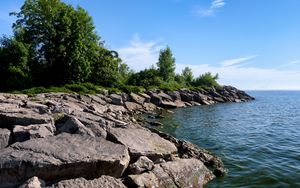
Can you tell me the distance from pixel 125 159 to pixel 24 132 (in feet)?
13.8

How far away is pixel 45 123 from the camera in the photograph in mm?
13102

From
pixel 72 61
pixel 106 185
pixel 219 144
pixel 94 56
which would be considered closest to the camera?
pixel 106 185

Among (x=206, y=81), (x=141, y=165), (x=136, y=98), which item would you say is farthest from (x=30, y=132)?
(x=206, y=81)

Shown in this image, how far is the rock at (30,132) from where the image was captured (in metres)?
11.4

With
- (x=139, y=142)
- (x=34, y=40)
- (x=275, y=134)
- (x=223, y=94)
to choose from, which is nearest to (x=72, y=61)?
(x=34, y=40)

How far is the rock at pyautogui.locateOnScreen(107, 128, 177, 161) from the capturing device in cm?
1206

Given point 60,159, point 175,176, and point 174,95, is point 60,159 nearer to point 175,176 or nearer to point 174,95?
point 175,176

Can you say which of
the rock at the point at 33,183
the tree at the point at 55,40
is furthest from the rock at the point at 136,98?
the rock at the point at 33,183

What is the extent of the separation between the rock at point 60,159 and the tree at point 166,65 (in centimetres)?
8066

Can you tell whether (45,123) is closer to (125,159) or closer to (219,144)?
(125,159)

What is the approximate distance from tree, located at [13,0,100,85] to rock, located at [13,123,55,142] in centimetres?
3682

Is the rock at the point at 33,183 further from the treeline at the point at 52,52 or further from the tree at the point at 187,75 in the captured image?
the tree at the point at 187,75

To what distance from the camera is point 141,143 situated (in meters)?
12.9

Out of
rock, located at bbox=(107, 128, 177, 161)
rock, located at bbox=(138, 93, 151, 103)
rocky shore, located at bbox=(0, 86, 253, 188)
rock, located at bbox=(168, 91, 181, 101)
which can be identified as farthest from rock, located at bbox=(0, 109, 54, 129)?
rock, located at bbox=(168, 91, 181, 101)
